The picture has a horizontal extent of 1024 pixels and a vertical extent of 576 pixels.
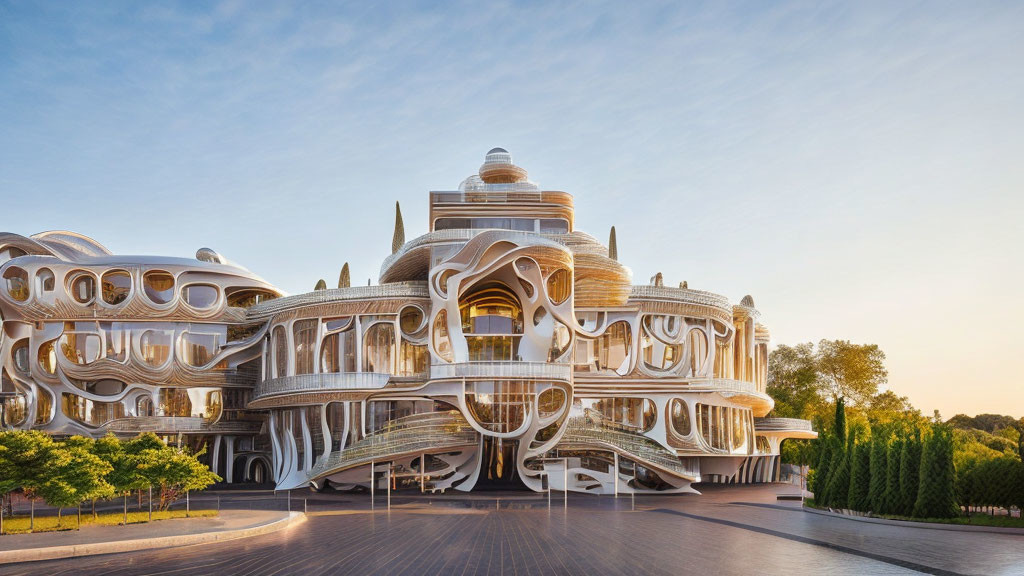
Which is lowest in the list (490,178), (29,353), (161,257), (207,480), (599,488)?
(599,488)

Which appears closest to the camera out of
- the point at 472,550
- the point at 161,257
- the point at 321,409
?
the point at 472,550

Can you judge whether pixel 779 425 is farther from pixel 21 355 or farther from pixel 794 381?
pixel 21 355

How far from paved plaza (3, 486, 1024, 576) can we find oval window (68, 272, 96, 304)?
113 feet

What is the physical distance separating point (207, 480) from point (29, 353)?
32750 millimetres

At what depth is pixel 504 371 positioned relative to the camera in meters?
41.9

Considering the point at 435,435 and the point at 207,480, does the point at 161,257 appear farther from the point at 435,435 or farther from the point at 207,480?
the point at 207,480

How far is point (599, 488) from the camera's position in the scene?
146 feet

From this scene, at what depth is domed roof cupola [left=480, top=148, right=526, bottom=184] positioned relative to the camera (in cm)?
5950

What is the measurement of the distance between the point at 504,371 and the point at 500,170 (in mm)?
21902

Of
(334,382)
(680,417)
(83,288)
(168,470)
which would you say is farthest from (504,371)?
(83,288)

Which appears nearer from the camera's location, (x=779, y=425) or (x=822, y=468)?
(x=822, y=468)

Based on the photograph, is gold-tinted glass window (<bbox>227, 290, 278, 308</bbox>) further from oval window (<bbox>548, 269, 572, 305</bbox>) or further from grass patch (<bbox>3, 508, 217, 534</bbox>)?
grass patch (<bbox>3, 508, 217, 534</bbox>)

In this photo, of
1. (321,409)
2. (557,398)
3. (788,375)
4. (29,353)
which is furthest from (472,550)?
(788,375)

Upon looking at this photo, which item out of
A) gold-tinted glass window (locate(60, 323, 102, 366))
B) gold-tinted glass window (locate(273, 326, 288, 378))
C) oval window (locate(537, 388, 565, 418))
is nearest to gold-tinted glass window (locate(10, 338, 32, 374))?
gold-tinted glass window (locate(60, 323, 102, 366))
